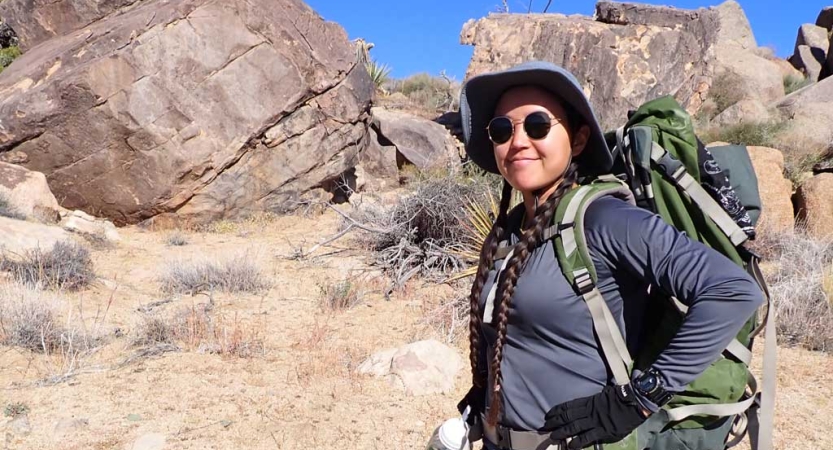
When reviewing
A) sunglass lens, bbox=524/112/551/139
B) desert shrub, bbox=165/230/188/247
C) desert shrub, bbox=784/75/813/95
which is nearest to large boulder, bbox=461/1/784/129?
desert shrub, bbox=165/230/188/247

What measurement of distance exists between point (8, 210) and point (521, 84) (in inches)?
314

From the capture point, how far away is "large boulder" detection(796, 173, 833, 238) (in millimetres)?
8023

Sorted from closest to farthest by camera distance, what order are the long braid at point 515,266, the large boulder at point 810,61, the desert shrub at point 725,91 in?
the long braid at point 515,266
the desert shrub at point 725,91
the large boulder at point 810,61

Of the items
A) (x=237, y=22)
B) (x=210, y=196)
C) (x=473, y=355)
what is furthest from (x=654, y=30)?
(x=473, y=355)

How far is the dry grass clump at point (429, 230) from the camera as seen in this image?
717cm

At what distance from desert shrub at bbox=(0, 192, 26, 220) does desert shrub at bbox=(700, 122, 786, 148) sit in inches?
446

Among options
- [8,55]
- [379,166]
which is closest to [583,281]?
[379,166]

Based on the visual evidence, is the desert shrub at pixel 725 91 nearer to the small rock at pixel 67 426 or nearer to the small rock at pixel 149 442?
the small rock at pixel 149 442

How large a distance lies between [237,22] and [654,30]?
27.1 ft

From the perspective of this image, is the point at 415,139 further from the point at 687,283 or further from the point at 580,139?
the point at 687,283

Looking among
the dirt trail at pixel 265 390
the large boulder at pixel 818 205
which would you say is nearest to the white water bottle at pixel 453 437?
the dirt trail at pixel 265 390

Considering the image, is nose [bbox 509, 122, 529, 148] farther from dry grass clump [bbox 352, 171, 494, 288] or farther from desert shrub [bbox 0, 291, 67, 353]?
dry grass clump [bbox 352, 171, 494, 288]

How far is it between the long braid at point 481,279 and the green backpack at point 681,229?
302 mm

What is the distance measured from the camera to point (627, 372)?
149 centimetres
